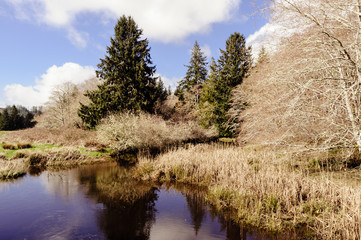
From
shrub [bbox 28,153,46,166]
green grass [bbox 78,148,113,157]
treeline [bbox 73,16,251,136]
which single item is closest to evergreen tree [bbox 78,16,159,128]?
treeline [bbox 73,16,251,136]

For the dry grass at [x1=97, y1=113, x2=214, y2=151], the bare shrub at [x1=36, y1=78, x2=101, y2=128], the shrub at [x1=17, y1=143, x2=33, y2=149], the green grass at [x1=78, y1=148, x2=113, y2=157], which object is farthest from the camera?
the bare shrub at [x1=36, y1=78, x2=101, y2=128]

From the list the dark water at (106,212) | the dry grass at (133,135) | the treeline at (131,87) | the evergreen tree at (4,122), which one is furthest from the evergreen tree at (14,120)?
the dark water at (106,212)

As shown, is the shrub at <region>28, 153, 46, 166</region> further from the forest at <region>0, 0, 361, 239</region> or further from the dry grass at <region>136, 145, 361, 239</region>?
the dry grass at <region>136, 145, 361, 239</region>

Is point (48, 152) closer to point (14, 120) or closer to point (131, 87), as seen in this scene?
point (131, 87)

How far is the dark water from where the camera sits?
5973mm

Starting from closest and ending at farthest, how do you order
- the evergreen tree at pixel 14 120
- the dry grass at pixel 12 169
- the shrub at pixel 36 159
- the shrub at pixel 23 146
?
the dry grass at pixel 12 169 → the shrub at pixel 36 159 → the shrub at pixel 23 146 → the evergreen tree at pixel 14 120

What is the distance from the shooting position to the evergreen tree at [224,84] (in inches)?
1063

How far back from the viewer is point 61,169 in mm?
14000

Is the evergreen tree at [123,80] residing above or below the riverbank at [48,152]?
above

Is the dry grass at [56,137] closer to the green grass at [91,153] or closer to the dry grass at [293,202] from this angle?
the green grass at [91,153]

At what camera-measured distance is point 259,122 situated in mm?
13023

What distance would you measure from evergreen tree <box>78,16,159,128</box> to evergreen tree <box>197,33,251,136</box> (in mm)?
8286

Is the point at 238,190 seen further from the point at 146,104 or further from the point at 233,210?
the point at 146,104

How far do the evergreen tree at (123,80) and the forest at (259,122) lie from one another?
12cm
